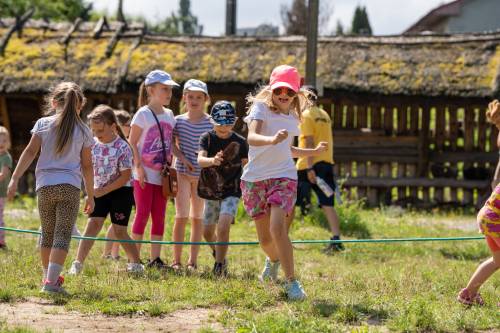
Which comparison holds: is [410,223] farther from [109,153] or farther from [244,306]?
[244,306]

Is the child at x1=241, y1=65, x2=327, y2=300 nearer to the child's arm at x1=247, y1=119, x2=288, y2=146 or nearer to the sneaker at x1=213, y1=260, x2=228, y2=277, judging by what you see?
the child's arm at x1=247, y1=119, x2=288, y2=146

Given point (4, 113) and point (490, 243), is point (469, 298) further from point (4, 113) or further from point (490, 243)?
point (4, 113)

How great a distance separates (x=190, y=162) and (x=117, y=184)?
805 mm

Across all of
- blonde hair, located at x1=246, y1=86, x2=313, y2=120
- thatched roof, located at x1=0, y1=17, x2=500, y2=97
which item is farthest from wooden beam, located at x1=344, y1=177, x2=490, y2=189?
blonde hair, located at x1=246, y1=86, x2=313, y2=120

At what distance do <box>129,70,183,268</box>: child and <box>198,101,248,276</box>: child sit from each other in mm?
452

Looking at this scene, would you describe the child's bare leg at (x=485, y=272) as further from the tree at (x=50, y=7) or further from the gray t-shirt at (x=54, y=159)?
the tree at (x=50, y=7)

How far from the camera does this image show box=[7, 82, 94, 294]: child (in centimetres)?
657

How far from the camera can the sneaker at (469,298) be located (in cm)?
636

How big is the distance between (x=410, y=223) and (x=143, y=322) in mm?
8673

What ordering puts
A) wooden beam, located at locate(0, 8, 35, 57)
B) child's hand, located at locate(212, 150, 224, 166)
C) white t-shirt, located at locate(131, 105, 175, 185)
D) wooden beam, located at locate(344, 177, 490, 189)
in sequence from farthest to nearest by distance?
wooden beam, located at locate(0, 8, 35, 57) → wooden beam, located at locate(344, 177, 490, 189) → white t-shirt, located at locate(131, 105, 175, 185) → child's hand, located at locate(212, 150, 224, 166)

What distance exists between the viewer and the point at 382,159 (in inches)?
662

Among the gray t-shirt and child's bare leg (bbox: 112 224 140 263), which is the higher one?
the gray t-shirt

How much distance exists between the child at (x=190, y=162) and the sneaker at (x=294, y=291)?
1885 millimetres

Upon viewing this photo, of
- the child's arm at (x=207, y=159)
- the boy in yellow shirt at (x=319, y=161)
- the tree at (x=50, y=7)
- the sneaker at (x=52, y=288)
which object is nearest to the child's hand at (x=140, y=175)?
the child's arm at (x=207, y=159)
